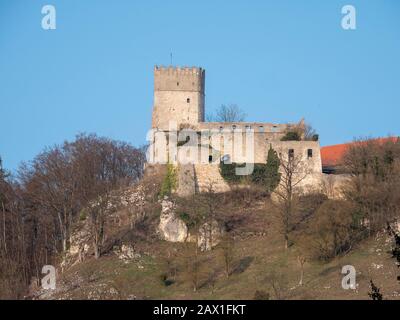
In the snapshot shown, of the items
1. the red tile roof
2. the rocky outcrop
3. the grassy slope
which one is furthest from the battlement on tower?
the grassy slope

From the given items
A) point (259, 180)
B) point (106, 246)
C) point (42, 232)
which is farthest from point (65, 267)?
point (259, 180)

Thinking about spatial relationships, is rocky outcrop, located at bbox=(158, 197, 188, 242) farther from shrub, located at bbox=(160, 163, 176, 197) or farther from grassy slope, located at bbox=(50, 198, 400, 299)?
shrub, located at bbox=(160, 163, 176, 197)

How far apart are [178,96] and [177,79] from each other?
1155 mm

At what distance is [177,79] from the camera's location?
220ft

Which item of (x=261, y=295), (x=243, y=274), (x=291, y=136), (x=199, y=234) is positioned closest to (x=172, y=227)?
(x=199, y=234)

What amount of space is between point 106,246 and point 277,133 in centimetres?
1195

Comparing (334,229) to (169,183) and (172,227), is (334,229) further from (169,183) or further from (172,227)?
(169,183)

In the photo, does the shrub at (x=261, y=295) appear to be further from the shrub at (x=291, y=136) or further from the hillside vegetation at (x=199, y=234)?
the shrub at (x=291, y=136)

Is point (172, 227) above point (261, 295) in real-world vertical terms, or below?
above

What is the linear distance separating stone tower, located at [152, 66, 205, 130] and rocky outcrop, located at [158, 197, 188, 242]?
8.50 m

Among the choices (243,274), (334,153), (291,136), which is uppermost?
(291,136)

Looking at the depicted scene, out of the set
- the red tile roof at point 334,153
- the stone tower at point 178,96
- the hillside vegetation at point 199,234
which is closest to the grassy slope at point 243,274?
the hillside vegetation at point 199,234

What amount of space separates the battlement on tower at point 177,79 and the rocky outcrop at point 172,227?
1084cm

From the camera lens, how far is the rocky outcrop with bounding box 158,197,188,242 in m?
57.2
